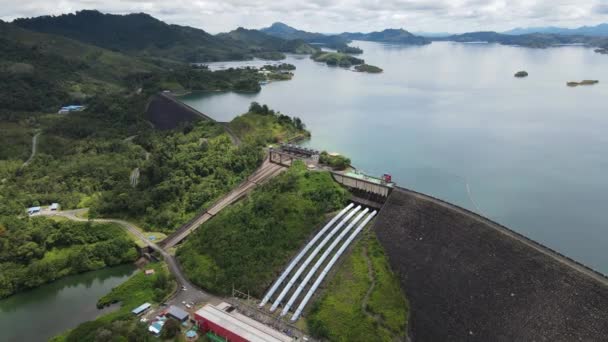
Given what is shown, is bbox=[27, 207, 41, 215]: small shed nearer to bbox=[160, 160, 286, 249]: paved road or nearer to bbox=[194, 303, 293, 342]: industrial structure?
bbox=[160, 160, 286, 249]: paved road

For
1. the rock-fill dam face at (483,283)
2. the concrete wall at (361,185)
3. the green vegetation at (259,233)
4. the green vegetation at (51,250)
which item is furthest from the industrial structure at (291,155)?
the green vegetation at (51,250)

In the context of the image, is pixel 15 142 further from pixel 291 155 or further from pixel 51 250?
pixel 291 155

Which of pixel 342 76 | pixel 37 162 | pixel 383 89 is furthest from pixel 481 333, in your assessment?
pixel 342 76

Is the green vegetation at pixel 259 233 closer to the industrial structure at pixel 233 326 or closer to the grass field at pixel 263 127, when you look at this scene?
the industrial structure at pixel 233 326

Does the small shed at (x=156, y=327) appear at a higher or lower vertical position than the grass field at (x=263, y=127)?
lower

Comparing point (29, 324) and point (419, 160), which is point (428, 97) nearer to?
point (419, 160)
